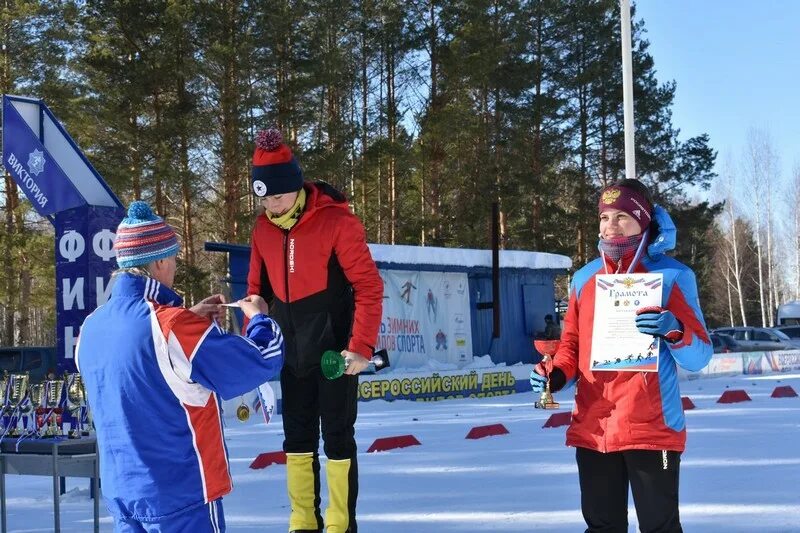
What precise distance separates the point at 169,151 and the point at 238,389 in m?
22.9

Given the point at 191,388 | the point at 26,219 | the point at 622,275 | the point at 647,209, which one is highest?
the point at 26,219

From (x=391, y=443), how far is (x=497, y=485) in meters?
2.74

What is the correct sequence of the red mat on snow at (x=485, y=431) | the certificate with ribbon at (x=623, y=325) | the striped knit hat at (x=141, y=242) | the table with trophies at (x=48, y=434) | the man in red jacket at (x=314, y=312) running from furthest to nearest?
the red mat on snow at (x=485, y=431) < the table with trophies at (x=48, y=434) < the man in red jacket at (x=314, y=312) < the certificate with ribbon at (x=623, y=325) < the striped knit hat at (x=141, y=242)

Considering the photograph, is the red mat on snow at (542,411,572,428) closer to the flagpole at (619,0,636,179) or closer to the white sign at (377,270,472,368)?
the flagpole at (619,0,636,179)

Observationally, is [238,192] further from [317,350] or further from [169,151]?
[317,350]

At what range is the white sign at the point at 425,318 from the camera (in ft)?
58.8

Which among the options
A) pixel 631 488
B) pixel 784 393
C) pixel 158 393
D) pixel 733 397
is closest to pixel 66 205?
pixel 158 393

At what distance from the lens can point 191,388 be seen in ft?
9.71

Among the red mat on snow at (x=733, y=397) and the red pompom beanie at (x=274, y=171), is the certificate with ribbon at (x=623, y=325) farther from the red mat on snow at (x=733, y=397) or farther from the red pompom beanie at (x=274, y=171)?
the red mat on snow at (x=733, y=397)

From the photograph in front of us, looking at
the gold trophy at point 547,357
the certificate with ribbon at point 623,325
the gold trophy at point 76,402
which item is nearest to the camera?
the certificate with ribbon at point 623,325

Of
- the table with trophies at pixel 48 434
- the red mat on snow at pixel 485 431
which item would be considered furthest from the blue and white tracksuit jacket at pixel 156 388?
the red mat on snow at pixel 485 431

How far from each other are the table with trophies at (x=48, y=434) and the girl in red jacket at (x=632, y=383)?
2499 millimetres

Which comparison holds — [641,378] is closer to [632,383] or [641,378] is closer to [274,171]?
[632,383]

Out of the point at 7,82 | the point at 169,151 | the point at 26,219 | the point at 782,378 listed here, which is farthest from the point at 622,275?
the point at 26,219
